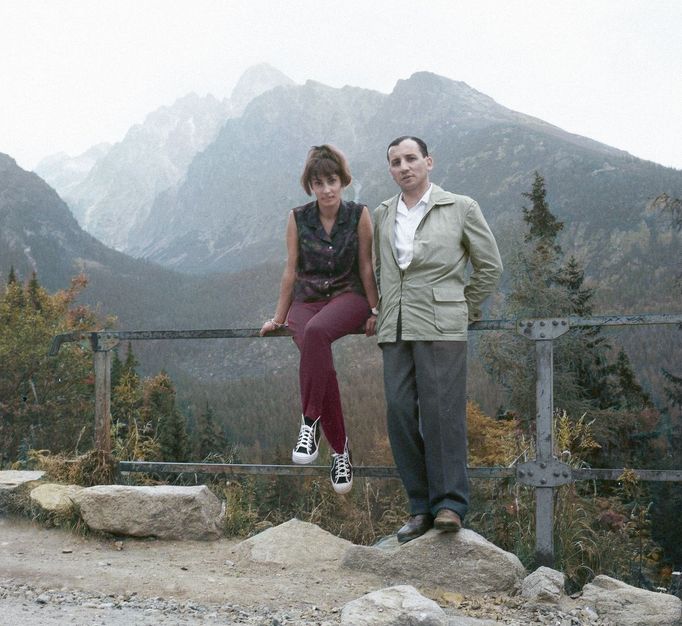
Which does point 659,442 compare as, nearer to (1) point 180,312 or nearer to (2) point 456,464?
(2) point 456,464

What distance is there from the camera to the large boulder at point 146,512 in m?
4.36

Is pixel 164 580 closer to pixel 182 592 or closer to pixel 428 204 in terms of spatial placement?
pixel 182 592

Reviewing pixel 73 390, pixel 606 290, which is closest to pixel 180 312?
pixel 606 290

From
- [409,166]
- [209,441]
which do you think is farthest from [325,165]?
[209,441]

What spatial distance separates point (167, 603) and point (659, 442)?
32554 millimetres

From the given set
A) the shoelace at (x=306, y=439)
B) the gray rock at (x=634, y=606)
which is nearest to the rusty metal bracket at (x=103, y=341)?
the shoelace at (x=306, y=439)

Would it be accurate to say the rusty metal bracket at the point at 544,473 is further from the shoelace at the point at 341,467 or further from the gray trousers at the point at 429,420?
the shoelace at the point at 341,467

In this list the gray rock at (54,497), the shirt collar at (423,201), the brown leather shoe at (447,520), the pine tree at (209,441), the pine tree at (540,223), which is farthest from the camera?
the pine tree at (209,441)

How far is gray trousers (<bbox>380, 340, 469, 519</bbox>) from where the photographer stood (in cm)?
357

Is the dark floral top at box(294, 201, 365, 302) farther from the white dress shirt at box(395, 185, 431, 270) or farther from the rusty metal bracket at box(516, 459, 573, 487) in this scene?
the rusty metal bracket at box(516, 459, 573, 487)

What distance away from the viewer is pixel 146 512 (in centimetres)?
437

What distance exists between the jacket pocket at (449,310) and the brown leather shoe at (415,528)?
92 centimetres

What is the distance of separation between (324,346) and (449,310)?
2.05ft

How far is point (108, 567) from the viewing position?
3844 millimetres
